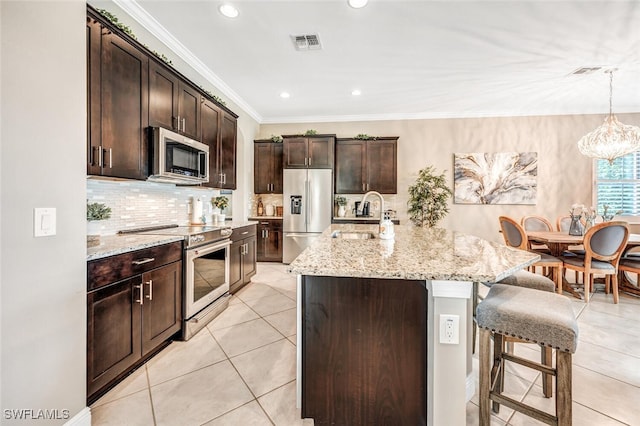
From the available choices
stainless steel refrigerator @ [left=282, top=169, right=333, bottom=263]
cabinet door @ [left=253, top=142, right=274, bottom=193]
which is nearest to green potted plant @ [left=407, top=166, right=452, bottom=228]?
stainless steel refrigerator @ [left=282, top=169, right=333, bottom=263]

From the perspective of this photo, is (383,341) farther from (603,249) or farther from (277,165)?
(277,165)

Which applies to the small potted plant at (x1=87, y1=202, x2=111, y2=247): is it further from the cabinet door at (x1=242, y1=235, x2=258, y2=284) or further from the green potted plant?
the green potted plant

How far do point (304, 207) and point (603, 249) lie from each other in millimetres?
4054

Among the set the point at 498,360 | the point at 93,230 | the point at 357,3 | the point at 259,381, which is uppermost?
the point at 357,3

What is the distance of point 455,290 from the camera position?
122cm

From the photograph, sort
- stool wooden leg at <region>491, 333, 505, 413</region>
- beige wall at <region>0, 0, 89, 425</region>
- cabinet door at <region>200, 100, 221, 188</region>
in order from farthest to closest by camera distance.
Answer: cabinet door at <region>200, 100, 221, 188</region> < stool wooden leg at <region>491, 333, 505, 413</region> < beige wall at <region>0, 0, 89, 425</region>

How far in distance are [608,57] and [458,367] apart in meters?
4.14

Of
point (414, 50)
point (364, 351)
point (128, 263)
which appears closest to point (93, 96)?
point (128, 263)

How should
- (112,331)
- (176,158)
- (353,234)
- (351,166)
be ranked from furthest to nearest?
(351,166) → (353,234) → (176,158) → (112,331)

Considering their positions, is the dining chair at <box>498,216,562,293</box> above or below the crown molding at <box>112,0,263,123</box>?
below

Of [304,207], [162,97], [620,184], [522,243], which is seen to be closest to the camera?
[162,97]

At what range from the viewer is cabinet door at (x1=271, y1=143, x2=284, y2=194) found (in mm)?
5602

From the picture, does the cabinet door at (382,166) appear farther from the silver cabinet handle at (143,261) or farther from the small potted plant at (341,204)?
the silver cabinet handle at (143,261)

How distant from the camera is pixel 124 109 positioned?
2119 millimetres
